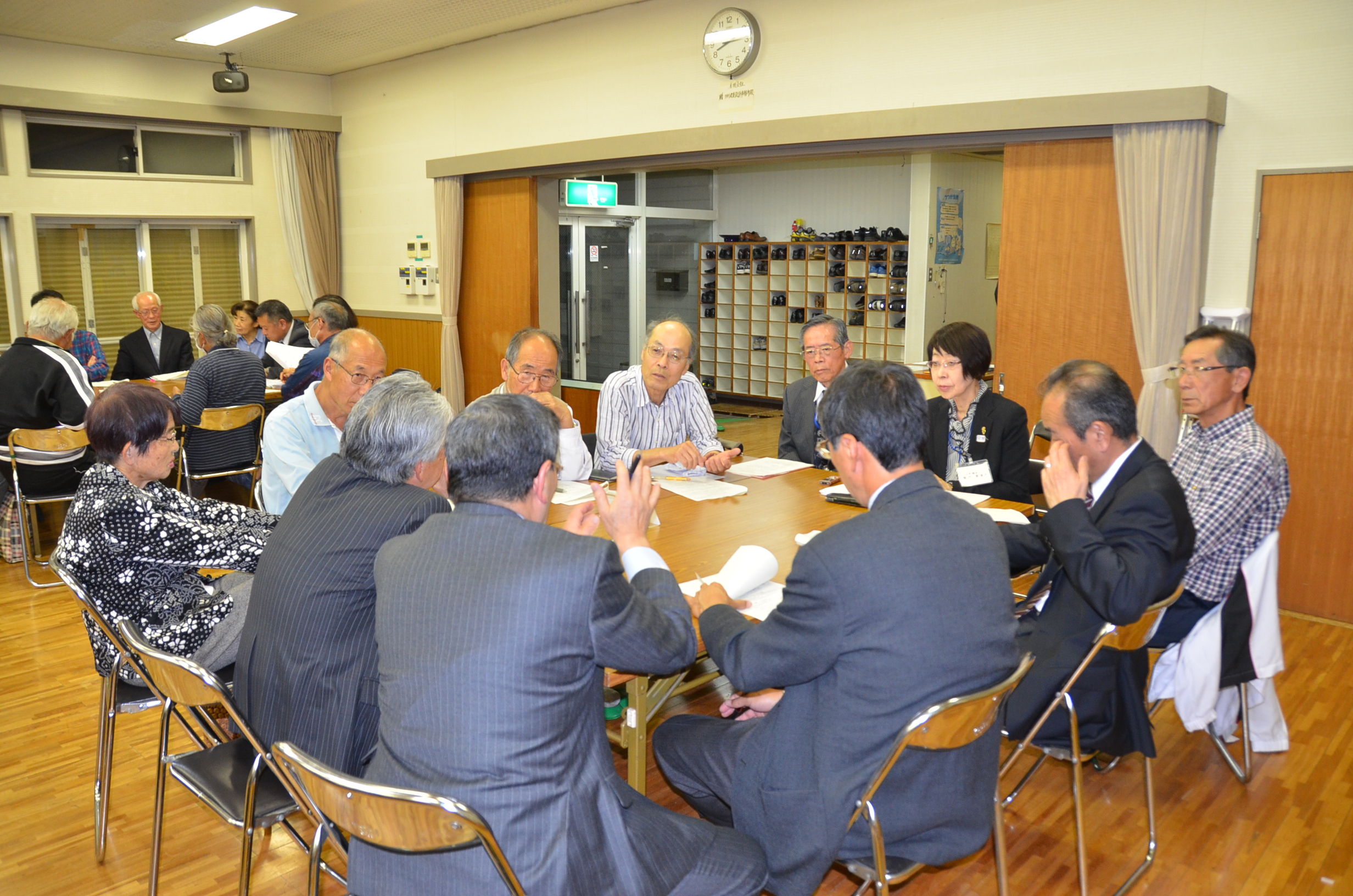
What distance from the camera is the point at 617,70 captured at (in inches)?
294

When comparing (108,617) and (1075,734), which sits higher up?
(108,617)

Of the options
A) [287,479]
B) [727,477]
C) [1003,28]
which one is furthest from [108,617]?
[1003,28]

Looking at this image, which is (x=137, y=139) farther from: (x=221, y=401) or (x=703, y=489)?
(x=703, y=489)

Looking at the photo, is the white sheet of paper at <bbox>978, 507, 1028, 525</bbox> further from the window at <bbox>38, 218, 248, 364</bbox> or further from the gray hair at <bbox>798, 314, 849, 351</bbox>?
the window at <bbox>38, 218, 248, 364</bbox>

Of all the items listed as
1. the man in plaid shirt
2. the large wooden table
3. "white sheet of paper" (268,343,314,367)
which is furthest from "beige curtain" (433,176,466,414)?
the man in plaid shirt

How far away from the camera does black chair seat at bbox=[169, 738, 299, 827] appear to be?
6.81 feet

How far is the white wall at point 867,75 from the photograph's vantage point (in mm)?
4613

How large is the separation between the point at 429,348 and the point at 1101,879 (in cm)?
814

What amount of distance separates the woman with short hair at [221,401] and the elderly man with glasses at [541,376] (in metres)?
2.61

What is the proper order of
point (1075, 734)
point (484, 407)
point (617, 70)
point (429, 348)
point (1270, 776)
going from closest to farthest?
point (484, 407), point (1075, 734), point (1270, 776), point (617, 70), point (429, 348)

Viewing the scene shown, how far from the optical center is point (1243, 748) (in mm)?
3287

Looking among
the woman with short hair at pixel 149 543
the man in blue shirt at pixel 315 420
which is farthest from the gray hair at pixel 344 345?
the woman with short hair at pixel 149 543

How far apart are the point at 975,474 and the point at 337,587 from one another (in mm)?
2578

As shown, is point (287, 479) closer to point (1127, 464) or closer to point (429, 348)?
point (1127, 464)
